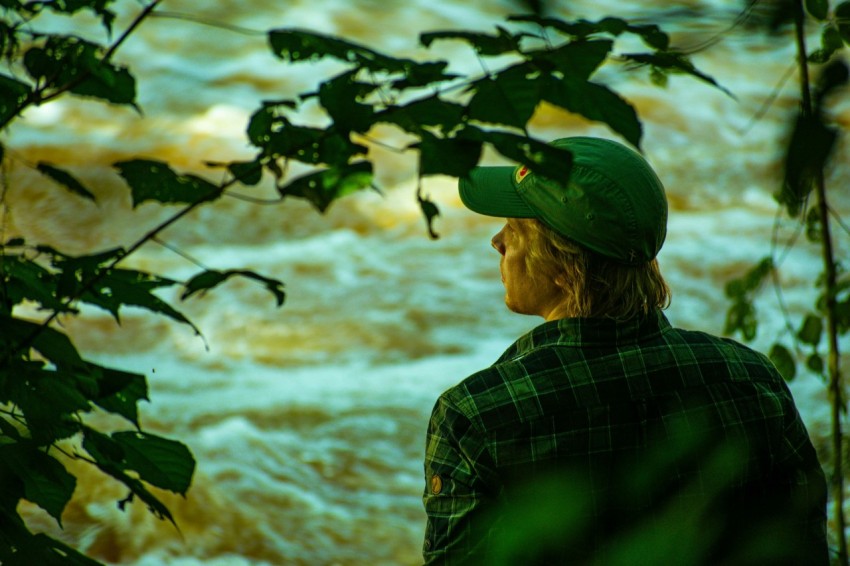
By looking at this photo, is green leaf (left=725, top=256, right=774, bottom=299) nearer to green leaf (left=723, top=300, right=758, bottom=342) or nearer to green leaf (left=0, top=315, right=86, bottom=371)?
green leaf (left=723, top=300, right=758, bottom=342)

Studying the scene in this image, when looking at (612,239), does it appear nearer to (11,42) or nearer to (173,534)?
(11,42)

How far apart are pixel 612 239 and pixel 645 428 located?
22 centimetres

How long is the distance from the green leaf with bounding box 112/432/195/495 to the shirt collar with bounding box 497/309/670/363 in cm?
41

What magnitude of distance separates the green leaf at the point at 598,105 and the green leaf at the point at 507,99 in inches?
0.9

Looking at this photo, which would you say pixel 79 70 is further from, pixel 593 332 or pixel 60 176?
pixel 593 332

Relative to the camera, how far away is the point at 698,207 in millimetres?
7125

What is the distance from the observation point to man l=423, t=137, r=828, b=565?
1.20m

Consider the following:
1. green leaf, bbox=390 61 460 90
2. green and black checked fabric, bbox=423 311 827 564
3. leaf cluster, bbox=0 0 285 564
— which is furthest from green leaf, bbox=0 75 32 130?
green and black checked fabric, bbox=423 311 827 564

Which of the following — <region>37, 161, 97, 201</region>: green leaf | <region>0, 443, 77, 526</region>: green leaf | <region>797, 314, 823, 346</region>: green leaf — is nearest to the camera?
<region>0, 443, 77, 526</region>: green leaf

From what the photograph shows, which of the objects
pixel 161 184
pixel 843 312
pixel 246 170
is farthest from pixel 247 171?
pixel 843 312

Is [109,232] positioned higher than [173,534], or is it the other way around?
[109,232]

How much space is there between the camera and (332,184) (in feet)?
3.88

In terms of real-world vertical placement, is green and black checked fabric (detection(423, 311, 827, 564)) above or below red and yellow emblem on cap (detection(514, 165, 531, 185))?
below

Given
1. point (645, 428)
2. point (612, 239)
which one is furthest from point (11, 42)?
point (645, 428)
